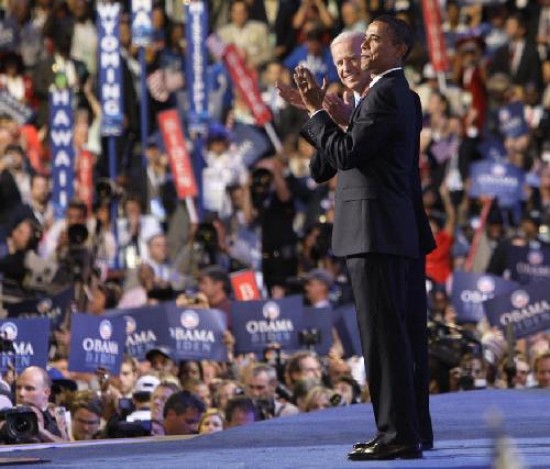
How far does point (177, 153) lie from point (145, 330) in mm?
5345

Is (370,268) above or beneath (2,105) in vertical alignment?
beneath

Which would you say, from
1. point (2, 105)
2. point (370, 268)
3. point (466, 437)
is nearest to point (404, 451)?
point (370, 268)

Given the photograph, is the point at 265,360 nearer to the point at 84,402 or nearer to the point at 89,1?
the point at 84,402

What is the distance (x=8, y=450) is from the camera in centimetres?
801

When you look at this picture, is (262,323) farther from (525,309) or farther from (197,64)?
(197,64)

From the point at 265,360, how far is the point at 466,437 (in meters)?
5.86

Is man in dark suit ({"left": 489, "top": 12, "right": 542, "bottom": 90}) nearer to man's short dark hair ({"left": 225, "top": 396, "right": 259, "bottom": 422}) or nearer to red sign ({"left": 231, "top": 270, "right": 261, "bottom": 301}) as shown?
red sign ({"left": 231, "top": 270, "right": 261, "bottom": 301})

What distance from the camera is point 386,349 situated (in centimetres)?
665

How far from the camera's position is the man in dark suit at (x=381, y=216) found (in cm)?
662

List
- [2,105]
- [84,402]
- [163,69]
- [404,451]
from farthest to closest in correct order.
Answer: [163,69], [2,105], [84,402], [404,451]

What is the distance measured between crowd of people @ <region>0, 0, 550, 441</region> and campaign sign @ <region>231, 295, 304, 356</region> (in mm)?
124

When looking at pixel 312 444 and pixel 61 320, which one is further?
pixel 61 320

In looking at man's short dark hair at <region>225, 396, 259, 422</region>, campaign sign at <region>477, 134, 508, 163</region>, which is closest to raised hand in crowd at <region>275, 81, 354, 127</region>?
man's short dark hair at <region>225, 396, 259, 422</region>

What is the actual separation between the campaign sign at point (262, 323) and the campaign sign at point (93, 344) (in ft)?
6.21
